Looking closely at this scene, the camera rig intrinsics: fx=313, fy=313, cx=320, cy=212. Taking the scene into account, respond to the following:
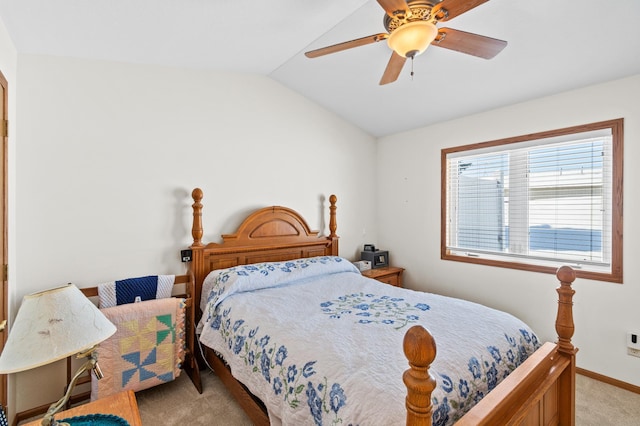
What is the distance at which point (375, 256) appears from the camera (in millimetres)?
3801

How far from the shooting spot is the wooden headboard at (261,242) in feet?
8.75

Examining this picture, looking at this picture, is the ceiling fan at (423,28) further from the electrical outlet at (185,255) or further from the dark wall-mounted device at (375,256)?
the dark wall-mounted device at (375,256)

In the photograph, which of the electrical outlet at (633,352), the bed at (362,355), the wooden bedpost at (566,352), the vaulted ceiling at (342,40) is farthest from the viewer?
the electrical outlet at (633,352)

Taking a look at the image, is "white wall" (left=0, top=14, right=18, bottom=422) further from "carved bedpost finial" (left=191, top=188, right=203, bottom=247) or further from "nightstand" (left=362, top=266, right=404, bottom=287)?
"nightstand" (left=362, top=266, right=404, bottom=287)

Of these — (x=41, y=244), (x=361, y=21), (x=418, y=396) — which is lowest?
(x=418, y=396)

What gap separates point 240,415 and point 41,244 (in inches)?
70.0

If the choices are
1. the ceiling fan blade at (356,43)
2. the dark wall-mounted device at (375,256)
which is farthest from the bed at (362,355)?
the ceiling fan blade at (356,43)

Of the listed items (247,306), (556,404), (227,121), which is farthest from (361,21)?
(556,404)

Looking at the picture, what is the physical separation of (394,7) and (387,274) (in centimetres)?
276

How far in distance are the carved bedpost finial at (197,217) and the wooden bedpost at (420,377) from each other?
2171mm

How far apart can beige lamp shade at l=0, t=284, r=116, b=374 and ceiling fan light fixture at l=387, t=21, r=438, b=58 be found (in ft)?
5.73

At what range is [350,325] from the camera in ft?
5.90

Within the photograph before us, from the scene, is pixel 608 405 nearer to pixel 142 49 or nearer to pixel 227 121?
pixel 227 121

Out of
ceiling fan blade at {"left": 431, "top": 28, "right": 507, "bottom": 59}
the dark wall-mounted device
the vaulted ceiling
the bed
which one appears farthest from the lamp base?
the dark wall-mounted device
